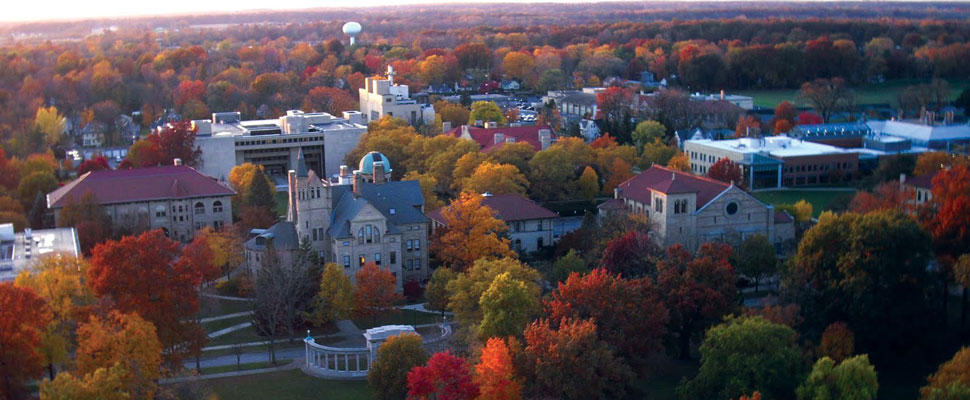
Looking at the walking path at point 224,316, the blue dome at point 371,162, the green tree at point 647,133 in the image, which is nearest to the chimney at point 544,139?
the green tree at point 647,133

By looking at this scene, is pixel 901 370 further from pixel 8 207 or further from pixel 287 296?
pixel 8 207

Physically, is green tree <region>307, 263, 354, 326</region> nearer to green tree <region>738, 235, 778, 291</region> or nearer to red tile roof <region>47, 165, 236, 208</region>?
green tree <region>738, 235, 778, 291</region>

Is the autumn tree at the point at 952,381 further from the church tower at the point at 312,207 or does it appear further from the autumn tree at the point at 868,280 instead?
the church tower at the point at 312,207

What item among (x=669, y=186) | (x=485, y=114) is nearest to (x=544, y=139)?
(x=485, y=114)

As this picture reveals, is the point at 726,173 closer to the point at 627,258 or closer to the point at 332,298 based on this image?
the point at 627,258

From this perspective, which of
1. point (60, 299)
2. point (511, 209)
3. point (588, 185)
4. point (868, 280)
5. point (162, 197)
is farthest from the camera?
point (588, 185)
